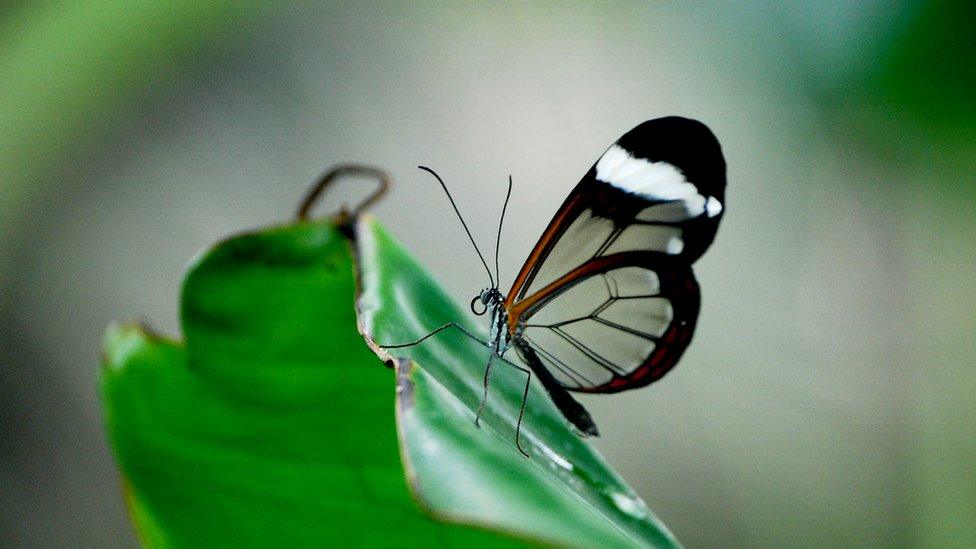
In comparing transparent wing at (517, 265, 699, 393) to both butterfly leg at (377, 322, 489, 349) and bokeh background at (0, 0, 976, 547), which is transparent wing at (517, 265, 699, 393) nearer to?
butterfly leg at (377, 322, 489, 349)

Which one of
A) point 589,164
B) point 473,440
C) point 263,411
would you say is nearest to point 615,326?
point 263,411

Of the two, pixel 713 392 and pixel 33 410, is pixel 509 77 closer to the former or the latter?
pixel 713 392

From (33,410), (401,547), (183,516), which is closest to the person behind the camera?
(401,547)

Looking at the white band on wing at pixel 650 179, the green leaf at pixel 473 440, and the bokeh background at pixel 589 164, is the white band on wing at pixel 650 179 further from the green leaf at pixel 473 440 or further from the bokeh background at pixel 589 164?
the bokeh background at pixel 589 164

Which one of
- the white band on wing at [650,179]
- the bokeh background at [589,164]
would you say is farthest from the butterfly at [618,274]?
the bokeh background at [589,164]

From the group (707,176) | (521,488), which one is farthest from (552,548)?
(707,176)

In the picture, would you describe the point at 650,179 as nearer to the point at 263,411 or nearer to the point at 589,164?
the point at 263,411

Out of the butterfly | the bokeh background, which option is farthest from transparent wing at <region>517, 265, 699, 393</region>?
the bokeh background
